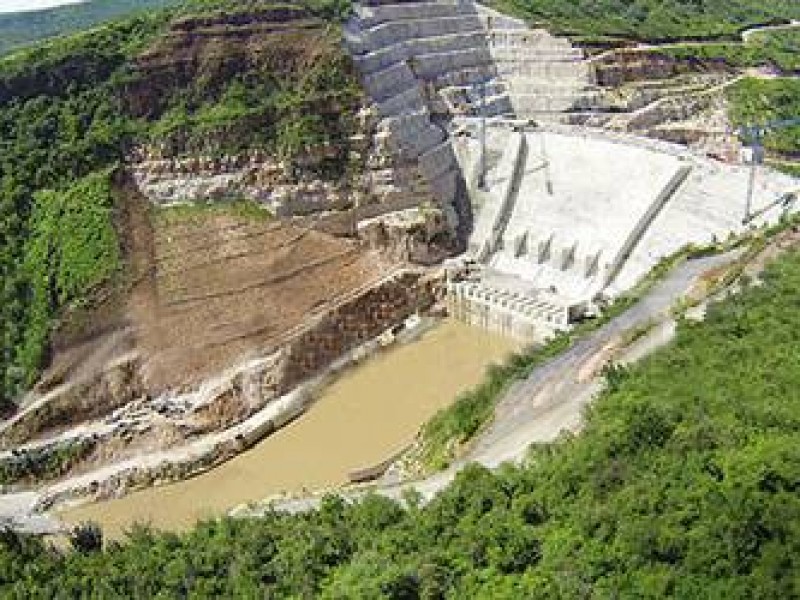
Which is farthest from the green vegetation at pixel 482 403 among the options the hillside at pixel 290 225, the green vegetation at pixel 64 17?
the green vegetation at pixel 64 17

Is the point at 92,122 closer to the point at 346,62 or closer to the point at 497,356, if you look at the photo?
the point at 346,62

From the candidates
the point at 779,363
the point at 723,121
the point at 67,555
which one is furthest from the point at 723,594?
the point at 723,121

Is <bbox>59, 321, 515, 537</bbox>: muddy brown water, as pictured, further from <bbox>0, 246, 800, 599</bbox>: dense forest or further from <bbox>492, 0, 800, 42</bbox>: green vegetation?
<bbox>492, 0, 800, 42</bbox>: green vegetation

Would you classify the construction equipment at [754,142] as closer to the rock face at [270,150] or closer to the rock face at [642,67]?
the rock face at [642,67]

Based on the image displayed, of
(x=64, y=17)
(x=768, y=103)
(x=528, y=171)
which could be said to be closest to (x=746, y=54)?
(x=768, y=103)

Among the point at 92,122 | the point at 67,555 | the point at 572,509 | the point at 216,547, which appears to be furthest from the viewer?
the point at 92,122

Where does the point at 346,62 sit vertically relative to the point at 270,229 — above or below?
above

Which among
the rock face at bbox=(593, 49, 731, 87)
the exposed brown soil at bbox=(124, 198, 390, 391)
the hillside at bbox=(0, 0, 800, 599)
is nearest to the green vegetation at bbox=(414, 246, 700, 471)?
the hillside at bbox=(0, 0, 800, 599)
